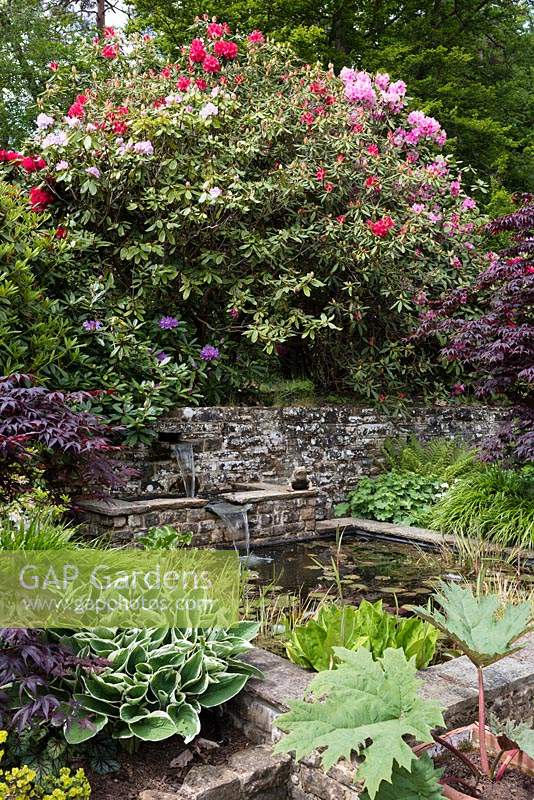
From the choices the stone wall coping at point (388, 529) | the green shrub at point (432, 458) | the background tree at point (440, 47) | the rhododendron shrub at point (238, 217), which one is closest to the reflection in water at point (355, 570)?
the stone wall coping at point (388, 529)

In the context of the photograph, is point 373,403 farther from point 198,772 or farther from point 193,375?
point 198,772

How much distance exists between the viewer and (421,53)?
11.1 m

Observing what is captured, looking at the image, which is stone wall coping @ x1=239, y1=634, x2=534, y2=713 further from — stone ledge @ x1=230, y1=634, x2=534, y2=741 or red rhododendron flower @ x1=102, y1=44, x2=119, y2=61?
red rhododendron flower @ x1=102, y1=44, x2=119, y2=61

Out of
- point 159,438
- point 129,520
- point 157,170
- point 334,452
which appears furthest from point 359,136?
point 129,520

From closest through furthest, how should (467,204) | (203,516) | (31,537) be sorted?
1. (31,537)
2. (203,516)
3. (467,204)

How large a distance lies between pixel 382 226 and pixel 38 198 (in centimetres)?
309

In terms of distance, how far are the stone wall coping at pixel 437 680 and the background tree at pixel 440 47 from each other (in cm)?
899

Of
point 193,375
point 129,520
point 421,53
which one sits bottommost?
point 129,520

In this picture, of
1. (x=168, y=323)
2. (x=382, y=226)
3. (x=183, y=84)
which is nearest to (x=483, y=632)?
(x=168, y=323)

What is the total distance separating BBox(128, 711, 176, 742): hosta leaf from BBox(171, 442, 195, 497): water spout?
374 cm

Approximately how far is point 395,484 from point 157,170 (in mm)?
3580

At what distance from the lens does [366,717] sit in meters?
1.65

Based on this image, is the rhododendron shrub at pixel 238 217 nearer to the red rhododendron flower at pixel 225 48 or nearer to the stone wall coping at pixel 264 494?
the red rhododendron flower at pixel 225 48

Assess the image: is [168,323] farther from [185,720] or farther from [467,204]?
[185,720]
